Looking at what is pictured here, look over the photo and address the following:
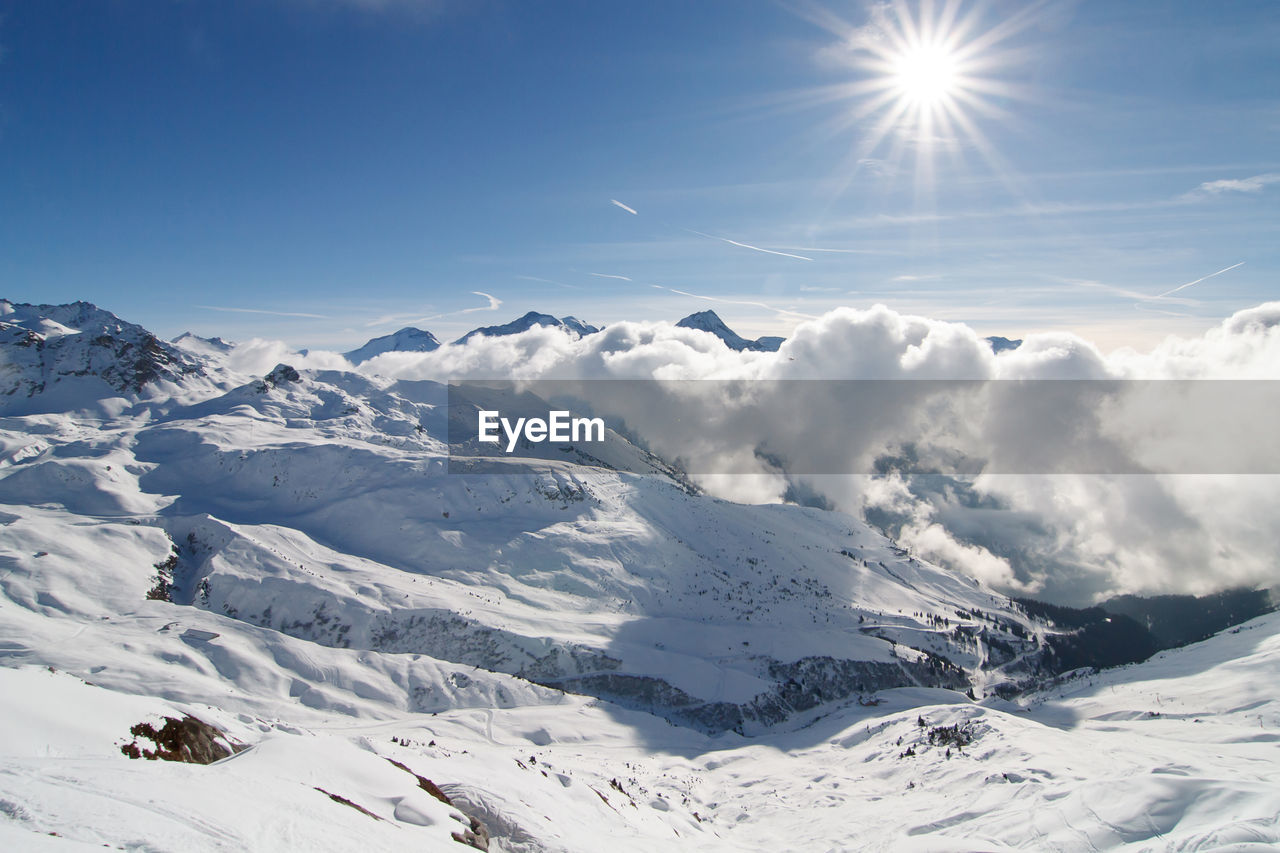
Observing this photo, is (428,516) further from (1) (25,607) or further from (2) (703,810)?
(2) (703,810)

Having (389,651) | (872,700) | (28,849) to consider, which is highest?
(28,849)

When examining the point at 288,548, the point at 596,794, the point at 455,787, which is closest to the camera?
the point at 455,787

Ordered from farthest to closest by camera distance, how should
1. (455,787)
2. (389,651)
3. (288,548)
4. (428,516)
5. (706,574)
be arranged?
(706,574) < (428,516) < (288,548) < (389,651) < (455,787)

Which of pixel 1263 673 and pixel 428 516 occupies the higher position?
pixel 428 516

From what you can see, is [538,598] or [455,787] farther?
[538,598]

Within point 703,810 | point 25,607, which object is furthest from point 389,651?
point 703,810

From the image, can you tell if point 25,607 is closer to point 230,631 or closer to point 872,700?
point 230,631
